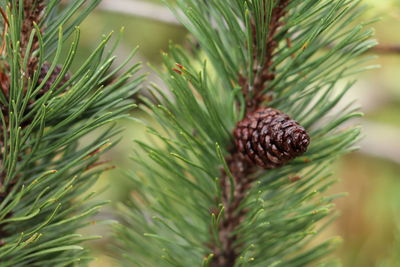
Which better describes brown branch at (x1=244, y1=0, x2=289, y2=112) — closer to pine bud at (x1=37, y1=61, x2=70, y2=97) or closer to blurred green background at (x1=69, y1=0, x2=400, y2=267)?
pine bud at (x1=37, y1=61, x2=70, y2=97)

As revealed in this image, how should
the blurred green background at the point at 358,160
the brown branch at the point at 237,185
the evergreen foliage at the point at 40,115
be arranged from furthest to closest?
the blurred green background at the point at 358,160, the brown branch at the point at 237,185, the evergreen foliage at the point at 40,115

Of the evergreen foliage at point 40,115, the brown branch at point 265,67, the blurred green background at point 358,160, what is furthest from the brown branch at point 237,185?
the blurred green background at point 358,160

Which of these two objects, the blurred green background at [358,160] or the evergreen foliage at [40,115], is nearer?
the evergreen foliage at [40,115]

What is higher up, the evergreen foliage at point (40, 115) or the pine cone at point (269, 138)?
the evergreen foliage at point (40, 115)

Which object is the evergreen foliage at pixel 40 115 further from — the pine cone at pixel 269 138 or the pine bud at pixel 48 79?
the pine cone at pixel 269 138

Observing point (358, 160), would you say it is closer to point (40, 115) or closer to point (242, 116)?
point (242, 116)

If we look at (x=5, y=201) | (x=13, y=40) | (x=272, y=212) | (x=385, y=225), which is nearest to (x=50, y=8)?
(x=13, y=40)

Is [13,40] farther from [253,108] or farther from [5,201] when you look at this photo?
[253,108]
